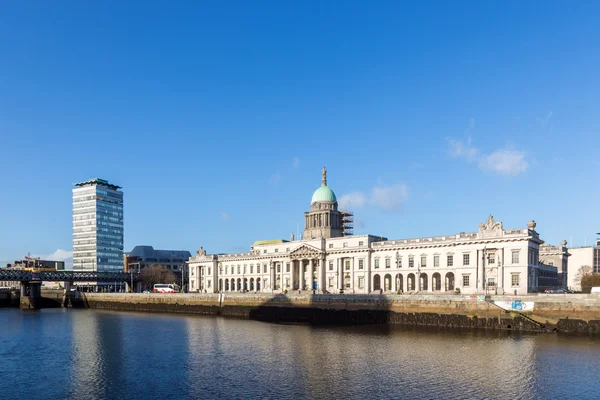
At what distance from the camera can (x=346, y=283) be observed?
445 feet

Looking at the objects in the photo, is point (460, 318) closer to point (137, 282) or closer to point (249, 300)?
point (249, 300)

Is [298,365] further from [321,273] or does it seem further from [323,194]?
[323,194]

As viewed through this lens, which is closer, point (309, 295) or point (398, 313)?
point (398, 313)

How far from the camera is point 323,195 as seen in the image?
159 metres

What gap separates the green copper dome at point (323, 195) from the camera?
520 ft

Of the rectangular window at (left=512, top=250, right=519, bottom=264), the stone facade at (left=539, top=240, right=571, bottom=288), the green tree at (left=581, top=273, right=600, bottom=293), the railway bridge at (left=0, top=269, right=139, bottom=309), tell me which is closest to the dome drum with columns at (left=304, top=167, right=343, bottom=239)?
the stone facade at (left=539, top=240, right=571, bottom=288)

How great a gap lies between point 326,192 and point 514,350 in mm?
102635

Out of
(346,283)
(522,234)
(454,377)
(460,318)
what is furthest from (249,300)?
(454,377)

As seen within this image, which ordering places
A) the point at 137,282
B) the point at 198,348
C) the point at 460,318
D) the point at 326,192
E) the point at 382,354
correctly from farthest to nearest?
the point at 137,282 < the point at 326,192 < the point at 460,318 < the point at 198,348 < the point at 382,354

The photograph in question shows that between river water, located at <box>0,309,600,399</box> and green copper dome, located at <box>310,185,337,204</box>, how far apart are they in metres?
79.7

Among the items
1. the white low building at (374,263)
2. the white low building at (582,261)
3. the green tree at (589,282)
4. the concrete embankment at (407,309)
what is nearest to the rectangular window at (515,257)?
the white low building at (374,263)

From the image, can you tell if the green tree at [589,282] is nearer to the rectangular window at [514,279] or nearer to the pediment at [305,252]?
the rectangular window at [514,279]

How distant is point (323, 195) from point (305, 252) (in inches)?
914

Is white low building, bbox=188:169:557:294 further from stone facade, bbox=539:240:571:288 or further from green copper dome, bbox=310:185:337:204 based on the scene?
stone facade, bbox=539:240:571:288
